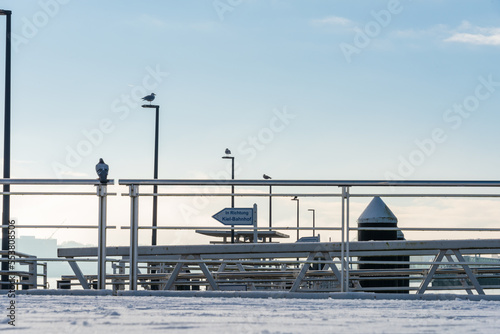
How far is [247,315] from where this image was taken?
15.5 ft

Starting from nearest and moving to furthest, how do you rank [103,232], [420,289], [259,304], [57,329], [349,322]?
1. [57,329]
2. [349,322]
3. [259,304]
4. [103,232]
5. [420,289]

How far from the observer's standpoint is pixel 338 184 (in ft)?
24.6

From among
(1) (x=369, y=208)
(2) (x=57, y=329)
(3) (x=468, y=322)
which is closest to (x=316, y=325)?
(3) (x=468, y=322)

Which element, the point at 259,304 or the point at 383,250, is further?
the point at 383,250

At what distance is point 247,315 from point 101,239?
300 centimetres

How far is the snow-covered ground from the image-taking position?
13.1ft

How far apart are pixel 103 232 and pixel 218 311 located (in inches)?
106

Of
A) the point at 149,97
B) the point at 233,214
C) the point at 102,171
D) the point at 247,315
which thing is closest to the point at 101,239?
the point at 102,171

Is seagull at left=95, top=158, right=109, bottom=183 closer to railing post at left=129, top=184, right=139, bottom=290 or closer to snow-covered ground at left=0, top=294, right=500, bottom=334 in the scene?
railing post at left=129, top=184, right=139, bottom=290

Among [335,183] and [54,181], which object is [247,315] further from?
[54,181]

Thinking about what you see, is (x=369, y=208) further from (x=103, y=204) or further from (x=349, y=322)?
(x=349, y=322)

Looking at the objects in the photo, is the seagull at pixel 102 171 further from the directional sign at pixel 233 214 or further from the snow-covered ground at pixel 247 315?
the directional sign at pixel 233 214

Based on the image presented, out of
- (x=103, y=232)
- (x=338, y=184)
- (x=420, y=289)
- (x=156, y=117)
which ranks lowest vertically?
(x=420, y=289)

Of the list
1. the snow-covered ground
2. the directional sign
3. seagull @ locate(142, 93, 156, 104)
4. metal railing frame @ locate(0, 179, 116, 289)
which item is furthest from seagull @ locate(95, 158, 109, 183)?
seagull @ locate(142, 93, 156, 104)
